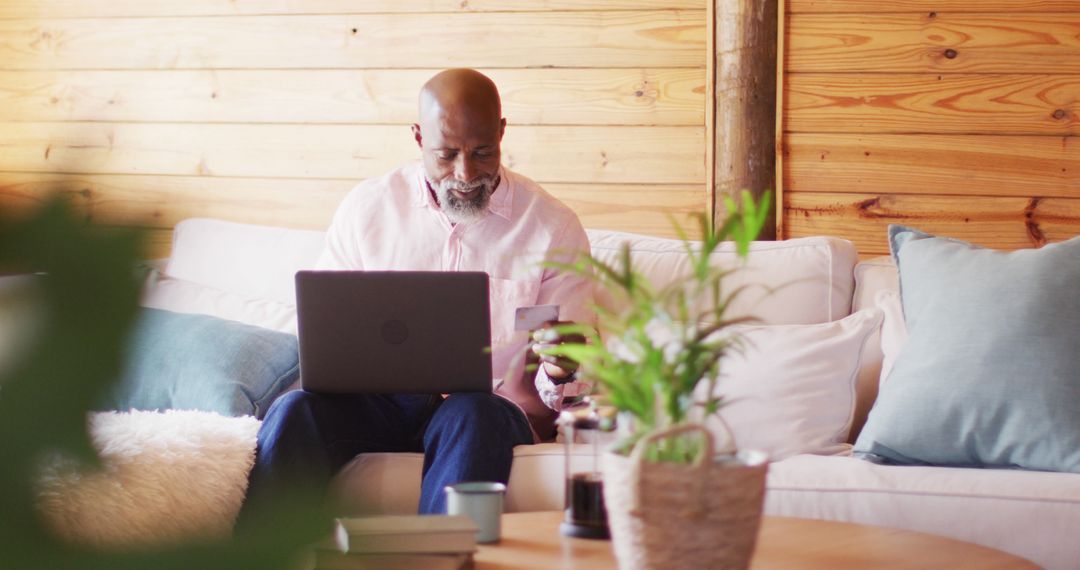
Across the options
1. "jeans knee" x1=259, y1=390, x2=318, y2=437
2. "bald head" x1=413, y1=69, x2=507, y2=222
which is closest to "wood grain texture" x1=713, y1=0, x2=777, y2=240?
"bald head" x1=413, y1=69, x2=507, y2=222

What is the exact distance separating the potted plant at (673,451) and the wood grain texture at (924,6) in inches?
69.0

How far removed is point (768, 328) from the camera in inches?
92.4

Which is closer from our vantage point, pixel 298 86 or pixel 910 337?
pixel 910 337

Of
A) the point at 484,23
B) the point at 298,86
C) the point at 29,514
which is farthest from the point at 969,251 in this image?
the point at 29,514

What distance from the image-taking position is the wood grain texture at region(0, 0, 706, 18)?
2887mm

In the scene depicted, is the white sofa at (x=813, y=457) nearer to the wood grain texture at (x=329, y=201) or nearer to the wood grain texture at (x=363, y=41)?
the wood grain texture at (x=329, y=201)

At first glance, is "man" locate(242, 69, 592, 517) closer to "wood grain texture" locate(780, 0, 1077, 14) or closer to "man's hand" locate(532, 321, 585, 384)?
"man's hand" locate(532, 321, 585, 384)

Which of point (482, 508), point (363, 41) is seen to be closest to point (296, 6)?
point (363, 41)

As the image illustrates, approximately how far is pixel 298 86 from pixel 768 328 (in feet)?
4.76

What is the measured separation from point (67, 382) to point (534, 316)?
5.74ft

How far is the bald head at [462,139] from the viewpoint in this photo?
2377 millimetres

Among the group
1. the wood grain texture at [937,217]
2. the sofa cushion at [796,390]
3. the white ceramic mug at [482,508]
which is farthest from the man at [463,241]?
the wood grain texture at [937,217]

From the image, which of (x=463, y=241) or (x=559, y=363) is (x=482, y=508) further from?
(x=463, y=241)

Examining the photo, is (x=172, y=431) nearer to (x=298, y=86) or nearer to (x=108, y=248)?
(x=298, y=86)
